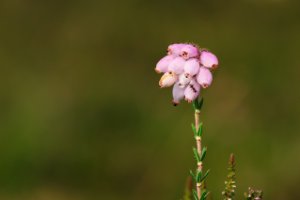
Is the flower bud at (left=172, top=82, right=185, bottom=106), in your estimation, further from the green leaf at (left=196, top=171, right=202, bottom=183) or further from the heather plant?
the green leaf at (left=196, top=171, right=202, bottom=183)

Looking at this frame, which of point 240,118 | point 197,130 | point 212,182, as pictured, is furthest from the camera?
point 240,118

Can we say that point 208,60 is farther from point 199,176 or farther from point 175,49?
point 199,176

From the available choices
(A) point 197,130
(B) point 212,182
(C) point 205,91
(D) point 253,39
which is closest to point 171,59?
(A) point 197,130

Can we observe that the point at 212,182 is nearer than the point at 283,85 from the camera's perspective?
Yes

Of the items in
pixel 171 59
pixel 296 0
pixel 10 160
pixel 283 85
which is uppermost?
pixel 296 0

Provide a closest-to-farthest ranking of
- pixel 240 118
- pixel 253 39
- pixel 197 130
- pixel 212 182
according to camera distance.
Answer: pixel 197 130 < pixel 212 182 < pixel 240 118 < pixel 253 39

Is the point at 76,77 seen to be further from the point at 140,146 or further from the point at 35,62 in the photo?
the point at 140,146

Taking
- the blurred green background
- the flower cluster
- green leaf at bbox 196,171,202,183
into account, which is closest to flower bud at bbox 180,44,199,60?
the flower cluster

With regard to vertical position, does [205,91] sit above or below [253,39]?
below
